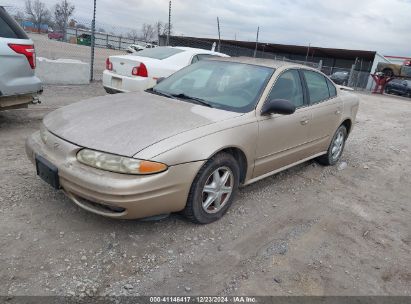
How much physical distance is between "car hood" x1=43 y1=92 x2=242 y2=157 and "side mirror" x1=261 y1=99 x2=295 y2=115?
1.19 feet

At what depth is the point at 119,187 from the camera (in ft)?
8.84

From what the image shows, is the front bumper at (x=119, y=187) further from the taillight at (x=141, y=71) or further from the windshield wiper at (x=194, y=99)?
the taillight at (x=141, y=71)

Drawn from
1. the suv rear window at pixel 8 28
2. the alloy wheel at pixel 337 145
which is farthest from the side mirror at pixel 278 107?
Answer: the suv rear window at pixel 8 28

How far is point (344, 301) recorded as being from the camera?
266cm

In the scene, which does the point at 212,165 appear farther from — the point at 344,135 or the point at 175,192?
the point at 344,135

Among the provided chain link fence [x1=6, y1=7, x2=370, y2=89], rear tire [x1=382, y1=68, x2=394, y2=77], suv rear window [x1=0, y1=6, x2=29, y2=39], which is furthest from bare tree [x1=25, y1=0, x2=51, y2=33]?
rear tire [x1=382, y1=68, x2=394, y2=77]

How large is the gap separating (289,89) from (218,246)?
2.07 meters

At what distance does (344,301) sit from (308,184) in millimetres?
2263

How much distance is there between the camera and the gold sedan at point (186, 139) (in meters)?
2.79

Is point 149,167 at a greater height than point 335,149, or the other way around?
point 149,167

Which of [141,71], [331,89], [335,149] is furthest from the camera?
[141,71]

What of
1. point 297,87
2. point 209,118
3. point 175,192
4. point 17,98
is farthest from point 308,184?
point 17,98

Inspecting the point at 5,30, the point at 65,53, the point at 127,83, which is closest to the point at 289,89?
the point at 5,30

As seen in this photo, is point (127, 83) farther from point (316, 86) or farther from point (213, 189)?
point (213, 189)
